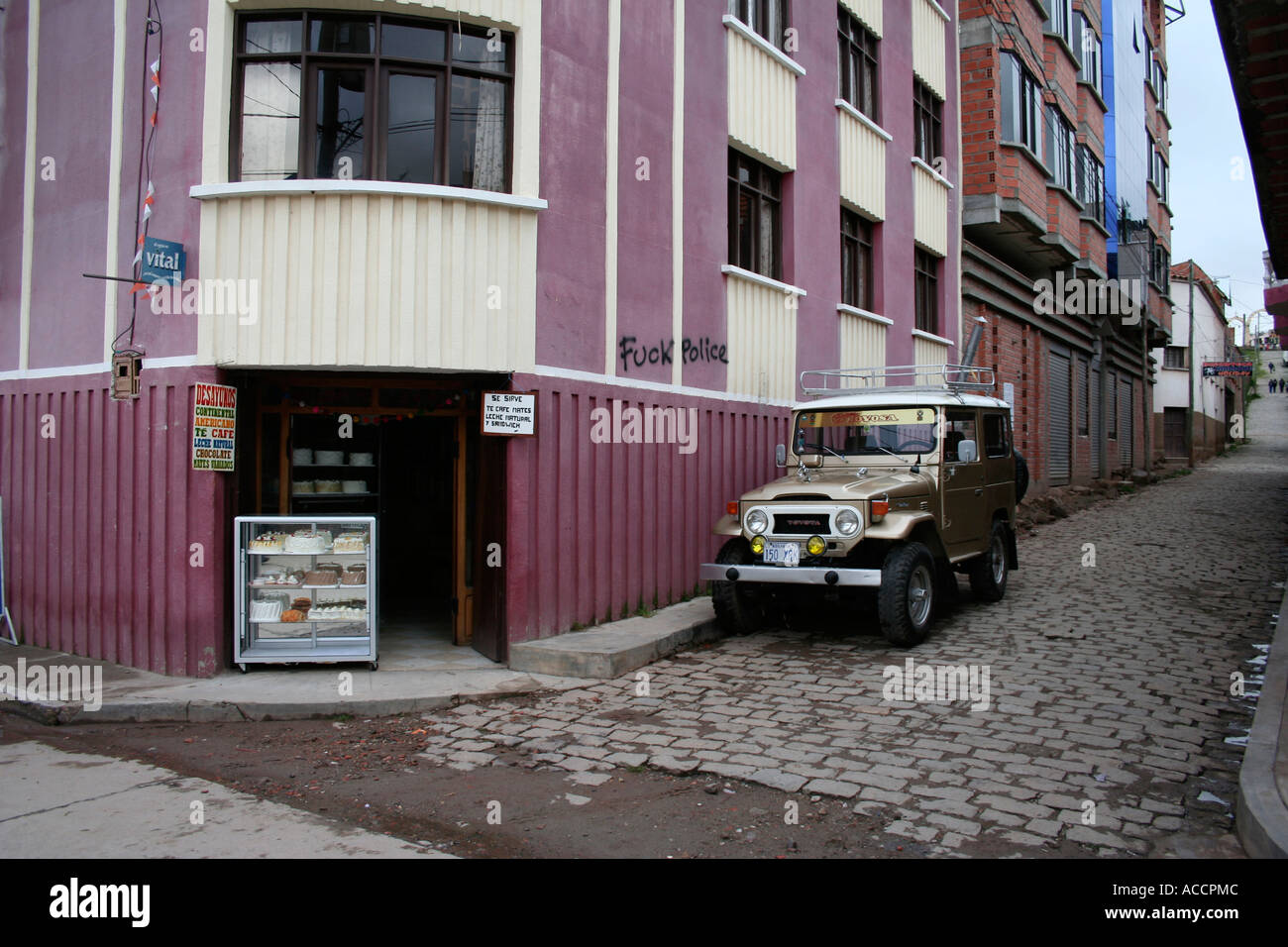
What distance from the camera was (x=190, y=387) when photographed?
743cm

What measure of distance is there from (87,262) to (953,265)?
539 inches

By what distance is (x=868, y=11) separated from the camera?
46.0 ft

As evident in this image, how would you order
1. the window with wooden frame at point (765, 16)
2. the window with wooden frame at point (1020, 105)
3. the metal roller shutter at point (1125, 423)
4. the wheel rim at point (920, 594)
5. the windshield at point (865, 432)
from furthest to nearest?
the metal roller shutter at point (1125, 423) → the window with wooden frame at point (1020, 105) → the window with wooden frame at point (765, 16) → the windshield at point (865, 432) → the wheel rim at point (920, 594)

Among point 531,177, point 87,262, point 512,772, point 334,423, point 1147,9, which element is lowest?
point 512,772

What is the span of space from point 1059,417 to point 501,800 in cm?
2003

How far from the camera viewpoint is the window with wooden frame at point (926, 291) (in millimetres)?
15844

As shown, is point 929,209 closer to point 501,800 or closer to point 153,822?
point 501,800

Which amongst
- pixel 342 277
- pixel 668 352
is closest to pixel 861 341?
pixel 668 352

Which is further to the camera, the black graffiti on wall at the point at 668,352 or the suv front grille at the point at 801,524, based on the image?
the black graffiti on wall at the point at 668,352

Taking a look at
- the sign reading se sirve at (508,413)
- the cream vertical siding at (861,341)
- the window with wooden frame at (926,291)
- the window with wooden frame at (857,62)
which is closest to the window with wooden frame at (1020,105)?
the window with wooden frame at (926,291)

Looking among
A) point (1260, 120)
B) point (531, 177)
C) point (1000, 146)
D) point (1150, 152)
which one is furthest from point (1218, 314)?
point (531, 177)

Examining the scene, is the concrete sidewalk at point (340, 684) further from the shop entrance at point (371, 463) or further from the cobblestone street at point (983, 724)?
the shop entrance at point (371, 463)

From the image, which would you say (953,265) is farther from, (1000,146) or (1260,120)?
(1260,120)

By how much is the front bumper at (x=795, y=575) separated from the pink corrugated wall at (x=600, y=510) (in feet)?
3.76
